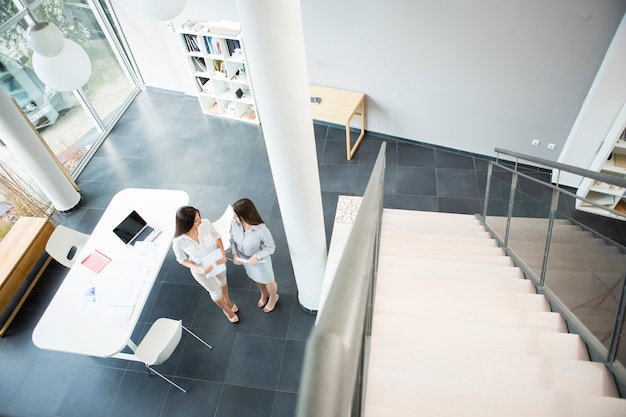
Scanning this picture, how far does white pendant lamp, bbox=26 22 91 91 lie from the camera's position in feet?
9.21

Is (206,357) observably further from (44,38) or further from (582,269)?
(582,269)

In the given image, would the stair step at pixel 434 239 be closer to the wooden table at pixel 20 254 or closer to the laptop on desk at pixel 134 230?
the laptop on desk at pixel 134 230

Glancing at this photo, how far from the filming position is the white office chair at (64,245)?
4.56 m

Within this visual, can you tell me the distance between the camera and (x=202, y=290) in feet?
16.1

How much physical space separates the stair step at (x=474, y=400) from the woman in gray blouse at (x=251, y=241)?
205cm

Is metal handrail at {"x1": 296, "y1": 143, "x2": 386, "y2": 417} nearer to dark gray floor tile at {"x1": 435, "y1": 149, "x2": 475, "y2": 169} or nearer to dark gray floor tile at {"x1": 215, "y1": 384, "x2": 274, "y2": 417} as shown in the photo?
dark gray floor tile at {"x1": 215, "y1": 384, "x2": 274, "y2": 417}

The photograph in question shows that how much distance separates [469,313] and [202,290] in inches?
129

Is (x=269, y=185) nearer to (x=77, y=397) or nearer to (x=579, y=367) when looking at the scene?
(x=77, y=397)

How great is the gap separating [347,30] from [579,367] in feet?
16.5

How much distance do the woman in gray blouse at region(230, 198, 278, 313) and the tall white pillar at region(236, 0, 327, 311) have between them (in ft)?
0.89

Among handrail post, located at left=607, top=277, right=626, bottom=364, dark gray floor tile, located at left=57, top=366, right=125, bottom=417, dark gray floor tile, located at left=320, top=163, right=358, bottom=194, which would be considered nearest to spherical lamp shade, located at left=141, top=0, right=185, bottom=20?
dark gray floor tile, located at left=320, top=163, right=358, bottom=194

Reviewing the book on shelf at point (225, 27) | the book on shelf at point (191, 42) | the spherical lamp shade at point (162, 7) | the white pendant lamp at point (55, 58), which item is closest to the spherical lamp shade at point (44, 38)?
the white pendant lamp at point (55, 58)

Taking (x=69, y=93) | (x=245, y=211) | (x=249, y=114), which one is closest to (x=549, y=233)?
(x=245, y=211)

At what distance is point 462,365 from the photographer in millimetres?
2047
